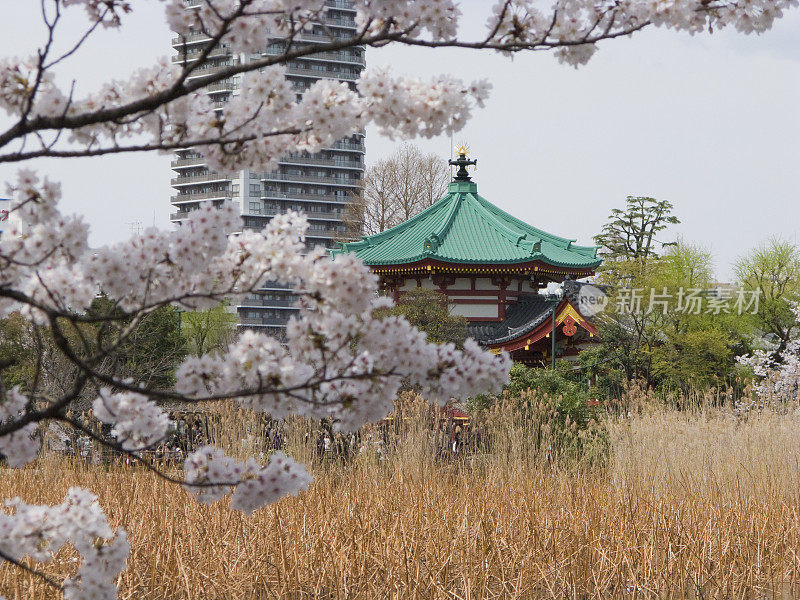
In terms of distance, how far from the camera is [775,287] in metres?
18.0

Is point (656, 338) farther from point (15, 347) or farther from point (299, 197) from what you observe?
point (299, 197)

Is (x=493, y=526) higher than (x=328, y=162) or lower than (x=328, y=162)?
lower

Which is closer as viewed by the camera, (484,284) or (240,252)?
(240,252)

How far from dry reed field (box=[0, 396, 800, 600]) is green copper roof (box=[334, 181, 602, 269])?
30.5 feet

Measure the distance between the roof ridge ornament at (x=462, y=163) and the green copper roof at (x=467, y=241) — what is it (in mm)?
271

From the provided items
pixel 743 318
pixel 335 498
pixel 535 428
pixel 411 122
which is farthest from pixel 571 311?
pixel 411 122

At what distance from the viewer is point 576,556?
421 cm

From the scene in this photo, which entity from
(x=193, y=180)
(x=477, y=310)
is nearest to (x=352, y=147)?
(x=193, y=180)

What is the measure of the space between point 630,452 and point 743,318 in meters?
11.7

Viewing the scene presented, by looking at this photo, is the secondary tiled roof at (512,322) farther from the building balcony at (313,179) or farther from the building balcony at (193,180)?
the building balcony at (193,180)

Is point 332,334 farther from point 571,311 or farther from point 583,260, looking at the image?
point 583,260

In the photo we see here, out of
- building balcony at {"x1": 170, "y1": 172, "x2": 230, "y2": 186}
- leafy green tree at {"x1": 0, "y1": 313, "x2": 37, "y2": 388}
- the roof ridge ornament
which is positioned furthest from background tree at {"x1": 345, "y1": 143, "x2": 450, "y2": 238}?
building balcony at {"x1": 170, "y1": 172, "x2": 230, "y2": 186}

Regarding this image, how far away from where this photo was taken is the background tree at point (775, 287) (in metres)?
16.9

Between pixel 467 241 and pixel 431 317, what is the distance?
310 cm
